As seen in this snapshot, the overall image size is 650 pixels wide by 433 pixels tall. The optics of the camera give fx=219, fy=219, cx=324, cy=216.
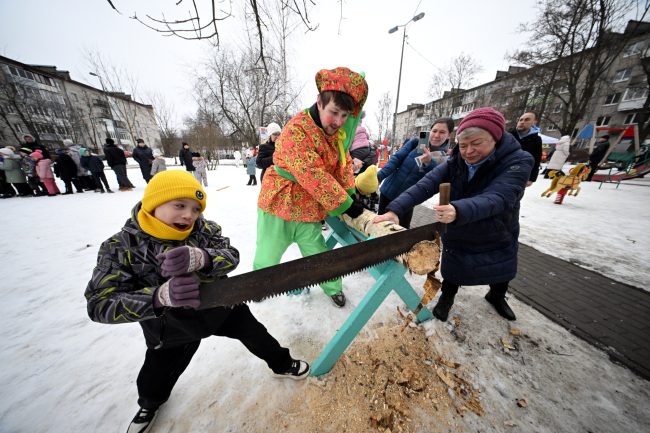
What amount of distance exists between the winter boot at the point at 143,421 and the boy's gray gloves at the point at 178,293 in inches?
38.2

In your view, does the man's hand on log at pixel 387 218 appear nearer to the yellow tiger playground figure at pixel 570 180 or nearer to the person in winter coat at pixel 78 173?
the yellow tiger playground figure at pixel 570 180

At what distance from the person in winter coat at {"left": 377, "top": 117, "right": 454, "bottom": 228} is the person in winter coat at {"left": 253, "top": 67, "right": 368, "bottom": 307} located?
130 centimetres

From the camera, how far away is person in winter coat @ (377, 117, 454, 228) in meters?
2.87

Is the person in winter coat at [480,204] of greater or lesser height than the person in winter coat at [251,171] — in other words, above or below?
above

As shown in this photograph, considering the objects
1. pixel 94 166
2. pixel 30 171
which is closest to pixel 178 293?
pixel 94 166

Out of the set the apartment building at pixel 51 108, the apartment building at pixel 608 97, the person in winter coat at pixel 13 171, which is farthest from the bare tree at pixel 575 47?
the apartment building at pixel 51 108

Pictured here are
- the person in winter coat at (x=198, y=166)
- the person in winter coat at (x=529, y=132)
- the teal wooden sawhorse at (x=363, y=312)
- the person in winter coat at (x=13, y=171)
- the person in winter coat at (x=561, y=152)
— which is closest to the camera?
the teal wooden sawhorse at (x=363, y=312)

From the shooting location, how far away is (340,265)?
1.53 metres

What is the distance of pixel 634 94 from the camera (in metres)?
22.9

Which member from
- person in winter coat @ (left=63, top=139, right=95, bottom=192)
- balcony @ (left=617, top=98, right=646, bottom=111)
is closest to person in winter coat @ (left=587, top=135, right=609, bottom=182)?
person in winter coat @ (left=63, top=139, right=95, bottom=192)

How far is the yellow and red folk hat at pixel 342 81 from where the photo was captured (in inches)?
58.7

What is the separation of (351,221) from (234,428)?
1.65 meters

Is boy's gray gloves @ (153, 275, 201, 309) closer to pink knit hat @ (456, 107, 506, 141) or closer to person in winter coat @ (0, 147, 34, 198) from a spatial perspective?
pink knit hat @ (456, 107, 506, 141)

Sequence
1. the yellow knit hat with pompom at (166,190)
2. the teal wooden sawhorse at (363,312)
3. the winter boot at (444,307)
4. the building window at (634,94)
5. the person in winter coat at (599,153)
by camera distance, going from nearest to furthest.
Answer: the yellow knit hat with pompom at (166,190)
the teal wooden sawhorse at (363,312)
the winter boot at (444,307)
the person in winter coat at (599,153)
the building window at (634,94)
